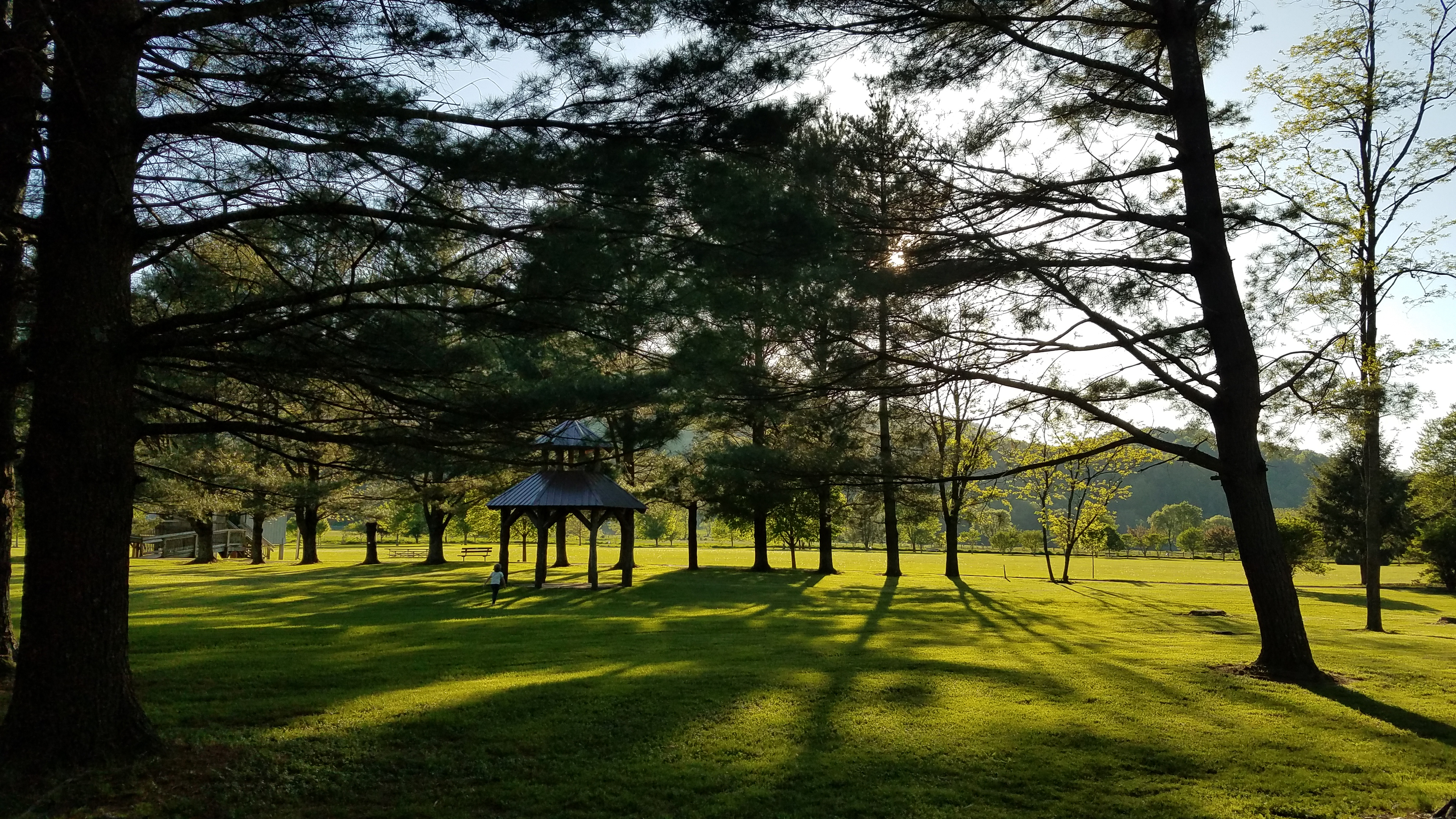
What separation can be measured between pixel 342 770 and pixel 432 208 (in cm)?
374

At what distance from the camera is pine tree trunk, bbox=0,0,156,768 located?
468 centimetres

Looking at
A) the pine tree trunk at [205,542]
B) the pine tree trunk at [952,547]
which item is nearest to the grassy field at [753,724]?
the pine tree trunk at [952,547]

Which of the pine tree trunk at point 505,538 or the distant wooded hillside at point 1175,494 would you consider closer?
the pine tree trunk at point 505,538

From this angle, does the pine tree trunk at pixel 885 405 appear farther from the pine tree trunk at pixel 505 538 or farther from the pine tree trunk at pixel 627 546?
the pine tree trunk at pixel 505 538

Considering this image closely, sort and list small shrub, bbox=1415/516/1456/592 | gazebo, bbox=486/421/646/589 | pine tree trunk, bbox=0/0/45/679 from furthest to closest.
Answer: small shrub, bbox=1415/516/1456/592, gazebo, bbox=486/421/646/589, pine tree trunk, bbox=0/0/45/679

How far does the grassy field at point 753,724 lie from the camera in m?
5.04

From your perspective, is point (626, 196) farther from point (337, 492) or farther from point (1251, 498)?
point (337, 492)

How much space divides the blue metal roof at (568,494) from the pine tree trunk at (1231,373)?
47.0ft

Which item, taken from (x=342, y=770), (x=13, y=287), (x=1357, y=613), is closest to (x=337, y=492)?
(x=13, y=287)

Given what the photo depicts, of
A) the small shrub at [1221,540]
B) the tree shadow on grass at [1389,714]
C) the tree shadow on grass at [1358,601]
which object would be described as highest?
the tree shadow on grass at [1389,714]

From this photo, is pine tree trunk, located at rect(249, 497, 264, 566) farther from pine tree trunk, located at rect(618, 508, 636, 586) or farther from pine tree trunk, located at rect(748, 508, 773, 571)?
pine tree trunk, located at rect(748, 508, 773, 571)

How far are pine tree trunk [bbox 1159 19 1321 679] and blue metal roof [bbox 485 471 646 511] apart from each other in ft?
47.0

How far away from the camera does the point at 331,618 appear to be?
1415cm

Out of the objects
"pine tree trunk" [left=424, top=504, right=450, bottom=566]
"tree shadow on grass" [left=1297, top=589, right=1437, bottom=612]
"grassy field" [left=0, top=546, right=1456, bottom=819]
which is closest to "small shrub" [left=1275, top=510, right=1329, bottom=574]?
"tree shadow on grass" [left=1297, top=589, right=1437, bottom=612]
